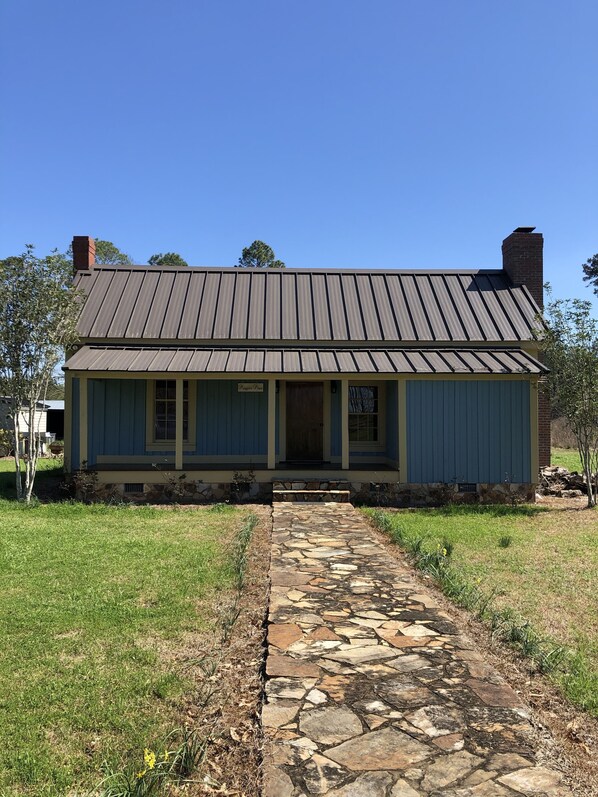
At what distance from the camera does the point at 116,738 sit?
2883mm

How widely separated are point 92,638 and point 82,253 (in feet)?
41.2

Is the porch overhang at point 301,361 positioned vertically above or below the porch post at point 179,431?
above

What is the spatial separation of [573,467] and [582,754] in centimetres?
1564

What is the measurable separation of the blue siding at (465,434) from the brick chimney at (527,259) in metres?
4.25

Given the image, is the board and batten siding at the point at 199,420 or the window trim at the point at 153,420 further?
the window trim at the point at 153,420

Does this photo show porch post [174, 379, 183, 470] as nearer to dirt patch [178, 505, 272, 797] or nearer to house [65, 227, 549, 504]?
house [65, 227, 549, 504]

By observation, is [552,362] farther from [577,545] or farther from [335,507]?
[335,507]

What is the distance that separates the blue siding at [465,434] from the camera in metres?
11.2

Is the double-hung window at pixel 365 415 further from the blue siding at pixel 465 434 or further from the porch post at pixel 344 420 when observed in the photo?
the blue siding at pixel 465 434

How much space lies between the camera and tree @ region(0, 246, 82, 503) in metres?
10.1

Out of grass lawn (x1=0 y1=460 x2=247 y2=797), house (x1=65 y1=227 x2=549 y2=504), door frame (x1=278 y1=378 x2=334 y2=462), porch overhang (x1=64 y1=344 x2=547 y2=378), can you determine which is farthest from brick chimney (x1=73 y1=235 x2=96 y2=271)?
grass lawn (x1=0 y1=460 x2=247 y2=797)

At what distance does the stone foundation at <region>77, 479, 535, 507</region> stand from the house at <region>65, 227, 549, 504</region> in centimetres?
4

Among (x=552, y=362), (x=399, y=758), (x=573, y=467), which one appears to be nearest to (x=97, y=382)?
(x=552, y=362)

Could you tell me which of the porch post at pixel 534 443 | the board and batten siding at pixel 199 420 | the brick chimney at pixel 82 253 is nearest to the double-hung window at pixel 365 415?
the board and batten siding at pixel 199 420
